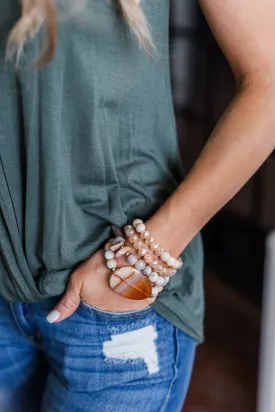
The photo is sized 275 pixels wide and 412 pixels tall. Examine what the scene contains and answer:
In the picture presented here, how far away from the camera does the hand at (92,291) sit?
682 millimetres

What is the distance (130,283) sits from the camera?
675 mm

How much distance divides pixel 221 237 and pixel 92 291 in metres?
1.44

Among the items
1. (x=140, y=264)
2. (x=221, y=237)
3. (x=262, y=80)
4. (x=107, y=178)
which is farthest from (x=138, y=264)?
(x=221, y=237)

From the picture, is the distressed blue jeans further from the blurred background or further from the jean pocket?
the blurred background

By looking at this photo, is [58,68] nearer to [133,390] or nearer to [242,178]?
[242,178]

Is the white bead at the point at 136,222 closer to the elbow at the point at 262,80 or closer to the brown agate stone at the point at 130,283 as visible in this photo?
the brown agate stone at the point at 130,283

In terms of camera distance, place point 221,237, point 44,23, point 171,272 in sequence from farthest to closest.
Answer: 1. point 221,237
2. point 171,272
3. point 44,23

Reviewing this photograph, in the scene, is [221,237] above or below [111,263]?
below

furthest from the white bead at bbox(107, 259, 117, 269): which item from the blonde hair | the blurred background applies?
the blurred background

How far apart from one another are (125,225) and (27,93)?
0.20m

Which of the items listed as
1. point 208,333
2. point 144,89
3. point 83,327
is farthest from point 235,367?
point 144,89

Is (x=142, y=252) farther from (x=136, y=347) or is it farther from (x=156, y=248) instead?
(x=136, y=347)

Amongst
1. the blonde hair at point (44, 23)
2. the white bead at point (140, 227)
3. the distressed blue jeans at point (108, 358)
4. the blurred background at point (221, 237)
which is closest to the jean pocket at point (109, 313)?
the distressed blue jeans at point (108, 358)

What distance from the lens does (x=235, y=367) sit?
1707 millimetres
